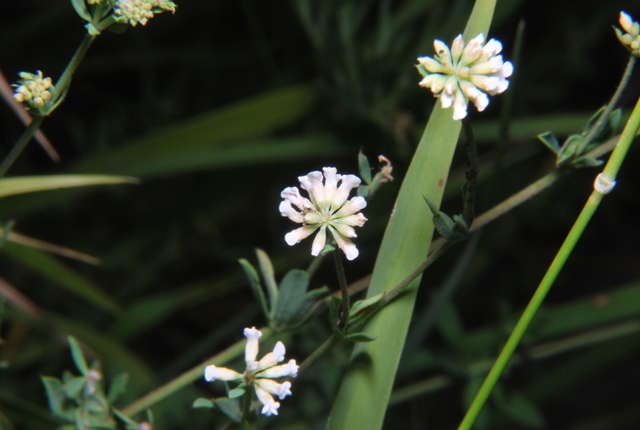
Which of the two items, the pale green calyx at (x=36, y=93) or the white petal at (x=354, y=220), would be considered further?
the pale green calyx at (x=36, y=93)

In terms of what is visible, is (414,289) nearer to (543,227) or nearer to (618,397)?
(543,227)

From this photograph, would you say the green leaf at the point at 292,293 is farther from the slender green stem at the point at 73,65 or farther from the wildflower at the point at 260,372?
the slender green stem at the point at 73,65

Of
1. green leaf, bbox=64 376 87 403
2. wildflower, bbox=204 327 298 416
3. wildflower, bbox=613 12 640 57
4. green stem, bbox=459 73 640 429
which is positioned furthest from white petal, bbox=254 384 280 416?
wildflower, bbox=613 12 640 57

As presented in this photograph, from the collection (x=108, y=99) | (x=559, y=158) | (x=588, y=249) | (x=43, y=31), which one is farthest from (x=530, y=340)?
(x=43, y=31)

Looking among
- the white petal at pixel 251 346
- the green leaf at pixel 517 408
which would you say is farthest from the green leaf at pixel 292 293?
the green leaf at pixel 517 408

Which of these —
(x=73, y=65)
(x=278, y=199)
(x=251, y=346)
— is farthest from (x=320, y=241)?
(x=278, y=199)
